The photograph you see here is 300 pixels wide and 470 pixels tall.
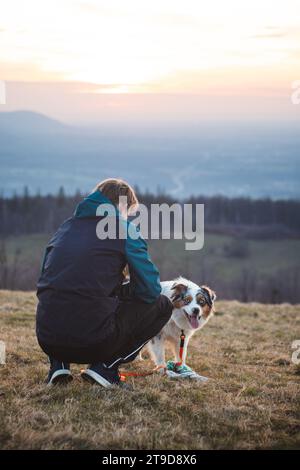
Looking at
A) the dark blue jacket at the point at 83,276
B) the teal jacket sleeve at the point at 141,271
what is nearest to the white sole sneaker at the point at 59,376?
the dark blue jacket at the point at 83,276

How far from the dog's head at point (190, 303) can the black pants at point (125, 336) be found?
1.05 meters

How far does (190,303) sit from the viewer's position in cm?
730

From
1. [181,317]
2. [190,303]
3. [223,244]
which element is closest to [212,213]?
[223,244]

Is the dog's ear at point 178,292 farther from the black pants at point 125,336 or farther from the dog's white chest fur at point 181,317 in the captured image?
the black pants at point 125,336

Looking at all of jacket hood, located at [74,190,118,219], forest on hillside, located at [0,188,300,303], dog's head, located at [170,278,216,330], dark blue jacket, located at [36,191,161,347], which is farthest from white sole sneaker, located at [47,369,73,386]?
forest on hillside, located at [0,188,300,303]

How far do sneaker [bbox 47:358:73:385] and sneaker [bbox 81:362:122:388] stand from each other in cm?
19

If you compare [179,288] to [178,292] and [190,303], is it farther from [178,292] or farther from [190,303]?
[190,303]

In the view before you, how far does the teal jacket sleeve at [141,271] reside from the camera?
5.59 m

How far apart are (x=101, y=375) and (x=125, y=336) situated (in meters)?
0.53
